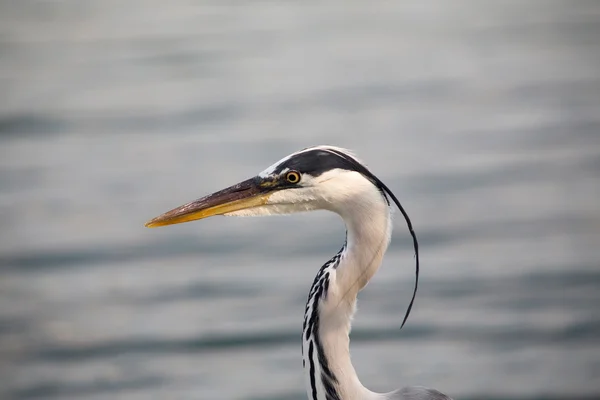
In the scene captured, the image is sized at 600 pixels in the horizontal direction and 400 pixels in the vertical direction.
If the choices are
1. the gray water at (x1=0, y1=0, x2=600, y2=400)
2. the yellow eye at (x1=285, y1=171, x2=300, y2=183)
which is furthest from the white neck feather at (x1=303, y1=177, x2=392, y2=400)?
the gray water at (x1=0, y1=0, x2=600, y2=400)

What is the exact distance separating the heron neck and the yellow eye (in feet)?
0.61

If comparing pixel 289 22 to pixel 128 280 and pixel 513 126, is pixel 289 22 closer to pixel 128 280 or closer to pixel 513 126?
pixel 513 126

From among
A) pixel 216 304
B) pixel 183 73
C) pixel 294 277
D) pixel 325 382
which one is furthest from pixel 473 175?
pixel 325 382

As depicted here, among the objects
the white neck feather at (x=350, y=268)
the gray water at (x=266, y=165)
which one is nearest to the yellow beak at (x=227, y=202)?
the white neck feather at (x=350, y=268)

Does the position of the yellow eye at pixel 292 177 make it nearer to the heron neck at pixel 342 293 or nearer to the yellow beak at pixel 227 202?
the yellow beak at pixel 227 202

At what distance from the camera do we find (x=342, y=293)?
2.89 metres

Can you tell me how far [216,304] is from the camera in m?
5.23

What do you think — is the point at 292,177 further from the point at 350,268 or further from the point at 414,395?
the point at 414,395

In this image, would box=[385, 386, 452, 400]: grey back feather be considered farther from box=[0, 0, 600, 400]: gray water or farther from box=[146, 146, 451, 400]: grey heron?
box=[0, 0, 600, 400]: gray water

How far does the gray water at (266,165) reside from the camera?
4.86m

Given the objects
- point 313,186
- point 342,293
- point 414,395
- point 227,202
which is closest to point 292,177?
point 313,186

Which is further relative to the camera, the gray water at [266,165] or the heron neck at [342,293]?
the gray water at [266,165]

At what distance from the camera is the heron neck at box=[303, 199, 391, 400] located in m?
2.88

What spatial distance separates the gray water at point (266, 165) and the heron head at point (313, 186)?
5.79ft
